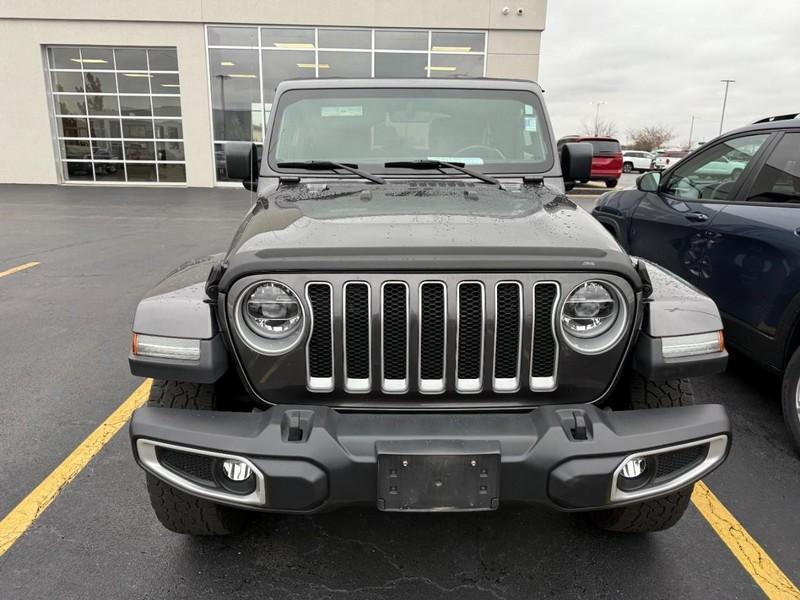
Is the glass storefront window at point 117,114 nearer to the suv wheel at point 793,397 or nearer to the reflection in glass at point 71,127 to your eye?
the reflection in glass at point 71,127

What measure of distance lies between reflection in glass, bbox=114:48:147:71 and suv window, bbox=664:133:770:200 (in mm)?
18072

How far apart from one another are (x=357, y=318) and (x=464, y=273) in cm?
37

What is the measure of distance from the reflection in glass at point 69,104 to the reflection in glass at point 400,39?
9.52 metres

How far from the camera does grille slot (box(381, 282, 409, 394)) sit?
191 centimetres

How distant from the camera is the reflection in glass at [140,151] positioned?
754 inches

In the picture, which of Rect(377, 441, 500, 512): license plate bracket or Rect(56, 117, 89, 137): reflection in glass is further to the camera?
Rect(56, 117, 89, 137): reflection in glass

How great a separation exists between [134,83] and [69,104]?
2.25m

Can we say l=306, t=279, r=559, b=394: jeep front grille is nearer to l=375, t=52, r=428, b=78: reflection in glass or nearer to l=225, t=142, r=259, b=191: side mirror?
l=225, t=142, r=259, b=191: side mirror

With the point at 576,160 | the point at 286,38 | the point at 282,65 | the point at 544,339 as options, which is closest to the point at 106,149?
the point at 282,65

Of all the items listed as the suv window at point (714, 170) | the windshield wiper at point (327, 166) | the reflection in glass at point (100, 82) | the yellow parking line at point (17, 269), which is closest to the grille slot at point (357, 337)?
the windshield wiper at point (327, 166)

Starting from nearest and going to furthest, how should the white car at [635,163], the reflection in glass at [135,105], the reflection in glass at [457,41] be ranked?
the reflection in glass at [457,41], the reflection in glass at [135,105], the white car at [635,163]

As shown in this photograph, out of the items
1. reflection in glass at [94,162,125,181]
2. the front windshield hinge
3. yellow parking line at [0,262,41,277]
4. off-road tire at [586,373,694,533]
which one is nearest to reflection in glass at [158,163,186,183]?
reflection in glass at [94,162,125,181]

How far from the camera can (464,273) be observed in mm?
1906

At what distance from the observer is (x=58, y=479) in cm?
290
